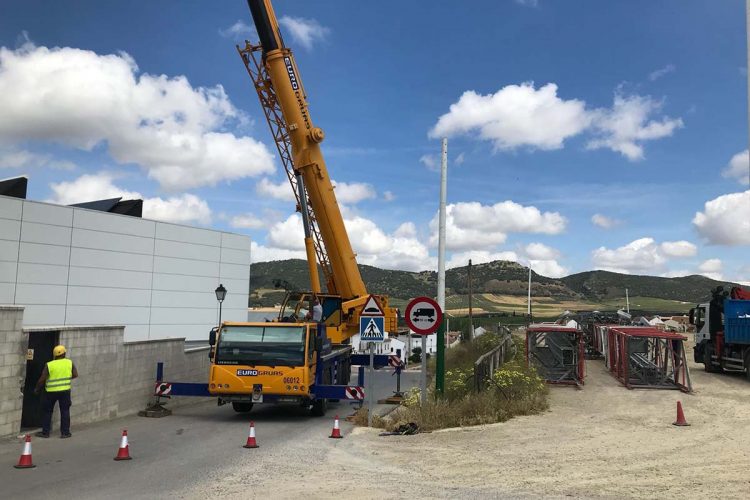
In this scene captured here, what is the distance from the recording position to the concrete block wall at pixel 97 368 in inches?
433

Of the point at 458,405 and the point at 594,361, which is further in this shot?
the point at 594,361

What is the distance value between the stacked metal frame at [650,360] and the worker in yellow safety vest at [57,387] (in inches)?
607

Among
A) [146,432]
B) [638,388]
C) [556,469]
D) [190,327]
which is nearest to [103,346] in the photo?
[146,432]

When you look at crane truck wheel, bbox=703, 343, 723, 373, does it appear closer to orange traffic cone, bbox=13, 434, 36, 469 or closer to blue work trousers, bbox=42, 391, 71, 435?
blue work trousers, bbox=42, 391, 71, 435

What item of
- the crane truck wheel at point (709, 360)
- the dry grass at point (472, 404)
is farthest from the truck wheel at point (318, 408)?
the crane truck wheel at point (709, 360)

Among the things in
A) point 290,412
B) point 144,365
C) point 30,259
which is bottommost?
point 290,412

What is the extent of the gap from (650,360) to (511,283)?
5527 inches

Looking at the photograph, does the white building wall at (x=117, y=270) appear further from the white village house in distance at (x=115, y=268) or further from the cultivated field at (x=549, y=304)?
the cultivated field at (x=549, y=304)

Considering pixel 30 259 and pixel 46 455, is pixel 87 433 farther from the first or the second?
pixel 30 259

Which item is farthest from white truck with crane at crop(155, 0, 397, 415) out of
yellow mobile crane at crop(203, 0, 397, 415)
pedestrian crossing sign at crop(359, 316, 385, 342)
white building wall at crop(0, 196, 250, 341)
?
white building wall at crop(0, 196, 250, 341)

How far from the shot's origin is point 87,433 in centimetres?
1219

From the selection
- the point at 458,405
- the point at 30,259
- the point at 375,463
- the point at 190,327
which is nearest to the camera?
the point at 375,463

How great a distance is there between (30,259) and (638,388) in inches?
1138

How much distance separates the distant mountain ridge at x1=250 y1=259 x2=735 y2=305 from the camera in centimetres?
13562
